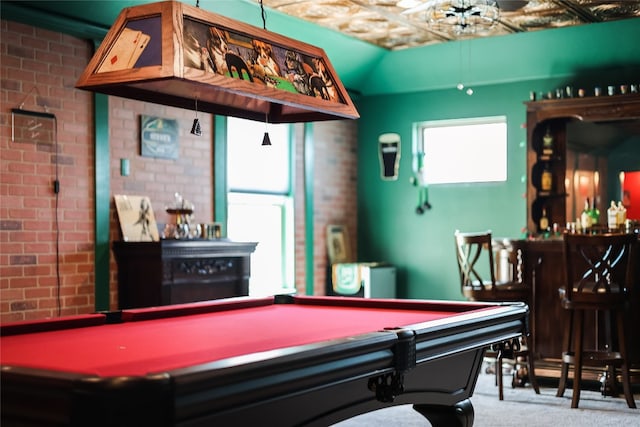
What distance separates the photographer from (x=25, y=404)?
7.16 ft

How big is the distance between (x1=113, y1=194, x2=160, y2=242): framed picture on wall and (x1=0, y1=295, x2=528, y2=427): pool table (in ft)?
7.64

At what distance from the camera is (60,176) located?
6016 mm

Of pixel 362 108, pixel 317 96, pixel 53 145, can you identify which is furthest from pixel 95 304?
pixel 362 108

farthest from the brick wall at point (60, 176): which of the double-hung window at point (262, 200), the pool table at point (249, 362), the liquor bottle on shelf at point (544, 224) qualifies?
the liquor bottle on shelf at point (544, 224)

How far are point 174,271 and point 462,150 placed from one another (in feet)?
13.5

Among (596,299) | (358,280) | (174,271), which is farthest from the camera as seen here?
(358,280)

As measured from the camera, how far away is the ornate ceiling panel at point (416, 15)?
7.04 meters

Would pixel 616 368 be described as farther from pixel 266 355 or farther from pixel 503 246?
pixel 266 355

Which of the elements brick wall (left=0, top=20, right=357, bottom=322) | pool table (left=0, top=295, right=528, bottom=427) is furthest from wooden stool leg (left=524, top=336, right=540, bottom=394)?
brick wall (left=0, top=20, right=357, bottom=322)

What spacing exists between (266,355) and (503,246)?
4359 millimetres

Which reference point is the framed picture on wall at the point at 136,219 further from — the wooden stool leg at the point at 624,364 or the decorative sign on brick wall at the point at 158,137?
the wooden stool leg at the point at 624,364

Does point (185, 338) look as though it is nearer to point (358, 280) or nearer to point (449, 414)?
point (449, 414)

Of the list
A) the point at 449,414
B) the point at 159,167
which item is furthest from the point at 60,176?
the point at 449,414

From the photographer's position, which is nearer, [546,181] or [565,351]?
[565,351]
